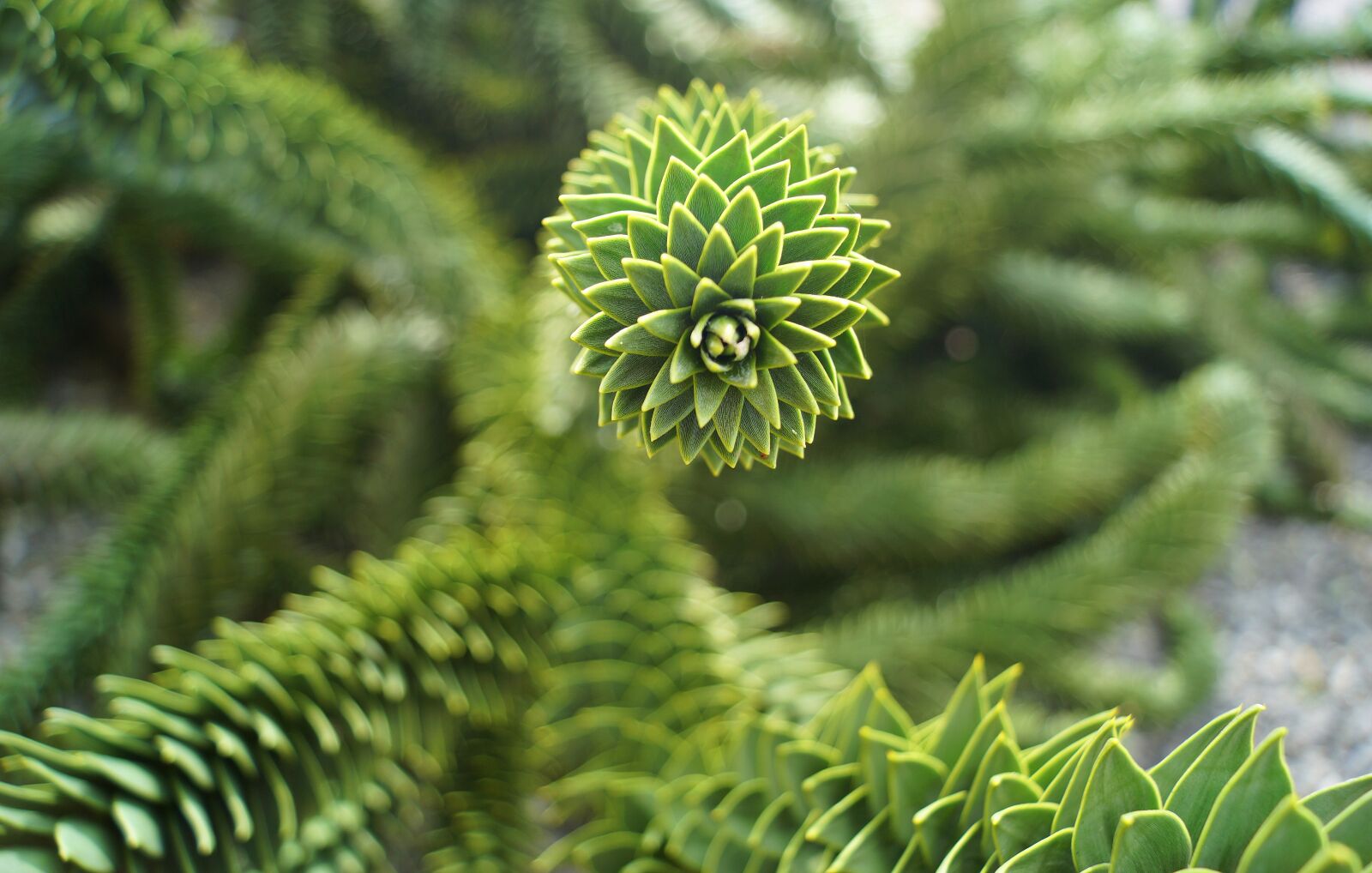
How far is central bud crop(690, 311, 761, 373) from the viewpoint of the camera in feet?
0.91

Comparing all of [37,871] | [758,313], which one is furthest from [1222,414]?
[37,871]

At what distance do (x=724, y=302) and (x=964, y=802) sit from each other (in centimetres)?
26

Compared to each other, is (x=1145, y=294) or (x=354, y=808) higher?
(x=1145, y=294)

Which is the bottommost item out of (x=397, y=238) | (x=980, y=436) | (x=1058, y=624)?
(x=1058, y=624)

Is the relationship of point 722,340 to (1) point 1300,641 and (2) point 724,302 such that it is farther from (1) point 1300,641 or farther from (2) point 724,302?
(1) point 1300,641

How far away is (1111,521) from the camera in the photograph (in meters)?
0.96

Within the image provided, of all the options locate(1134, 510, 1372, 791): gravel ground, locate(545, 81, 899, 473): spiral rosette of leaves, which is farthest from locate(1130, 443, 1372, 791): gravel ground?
locate(545, 81, 899, 473): spiral rosette of leaves

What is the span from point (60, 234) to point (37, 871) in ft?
2.53

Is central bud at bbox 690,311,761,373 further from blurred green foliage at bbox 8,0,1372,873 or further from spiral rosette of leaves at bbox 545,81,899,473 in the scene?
blurred green foliage at bbox 8,0,1372,873

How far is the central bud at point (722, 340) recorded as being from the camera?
279mm

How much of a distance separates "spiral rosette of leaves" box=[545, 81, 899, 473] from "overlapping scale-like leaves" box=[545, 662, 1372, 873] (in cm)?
16

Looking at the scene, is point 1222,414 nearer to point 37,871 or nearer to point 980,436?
point 980,436

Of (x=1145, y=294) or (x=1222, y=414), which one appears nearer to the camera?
(x=1222, y=414)

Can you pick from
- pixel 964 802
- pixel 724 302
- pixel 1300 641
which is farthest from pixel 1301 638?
pixel 724 302
